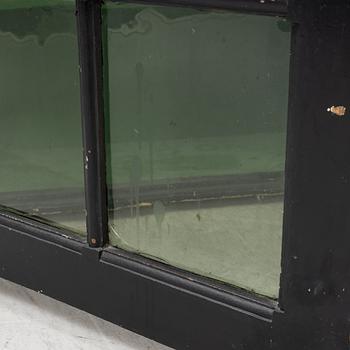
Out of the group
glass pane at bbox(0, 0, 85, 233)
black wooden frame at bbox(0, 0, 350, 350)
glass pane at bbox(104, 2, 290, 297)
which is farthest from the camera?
glass pane at bbox(0, 0, 85, 233)

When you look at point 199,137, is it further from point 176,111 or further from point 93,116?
point 93,116

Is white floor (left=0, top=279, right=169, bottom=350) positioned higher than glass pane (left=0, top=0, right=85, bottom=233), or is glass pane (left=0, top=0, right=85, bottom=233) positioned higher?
glass pane (left=0, top=0, right=85, bottom=233)

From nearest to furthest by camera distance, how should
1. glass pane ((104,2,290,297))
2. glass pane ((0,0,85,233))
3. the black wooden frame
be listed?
1. the black wooden frame
2. glass pane ((104,2,290,297))
3. glass pane ((0,0,85,233))

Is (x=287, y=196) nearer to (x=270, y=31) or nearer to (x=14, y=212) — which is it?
(x=270, y=31)

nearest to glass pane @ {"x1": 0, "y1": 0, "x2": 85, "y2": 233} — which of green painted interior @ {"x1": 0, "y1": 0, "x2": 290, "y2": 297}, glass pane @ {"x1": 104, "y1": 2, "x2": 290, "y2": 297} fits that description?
green painted interior @ {"x1": 0, "y1": 0, "x2": 290, "y2": 297}

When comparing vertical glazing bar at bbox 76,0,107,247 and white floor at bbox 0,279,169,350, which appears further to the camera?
white floor at bbox 0,279,169,350

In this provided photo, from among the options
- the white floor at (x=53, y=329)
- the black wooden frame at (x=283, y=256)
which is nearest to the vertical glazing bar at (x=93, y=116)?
A: the black wooden frame at (x=283, y=256)

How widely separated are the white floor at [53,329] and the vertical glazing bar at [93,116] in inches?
7.4

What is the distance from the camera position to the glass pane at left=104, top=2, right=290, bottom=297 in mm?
1144

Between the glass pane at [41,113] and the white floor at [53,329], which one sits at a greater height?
the glass pane at [41,113]

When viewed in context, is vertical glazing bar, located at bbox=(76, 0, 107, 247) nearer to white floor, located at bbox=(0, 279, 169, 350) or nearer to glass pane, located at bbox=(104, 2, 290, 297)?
glass pane, located at bbox=(104, 2, 290, 297)

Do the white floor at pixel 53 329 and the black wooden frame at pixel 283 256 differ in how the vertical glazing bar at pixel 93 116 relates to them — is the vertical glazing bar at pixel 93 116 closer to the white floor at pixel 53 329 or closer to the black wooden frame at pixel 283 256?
the black wooden frame at pixel 283 256

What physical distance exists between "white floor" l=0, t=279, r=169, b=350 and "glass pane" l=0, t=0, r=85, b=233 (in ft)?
0.63

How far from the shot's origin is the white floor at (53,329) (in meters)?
1.37
